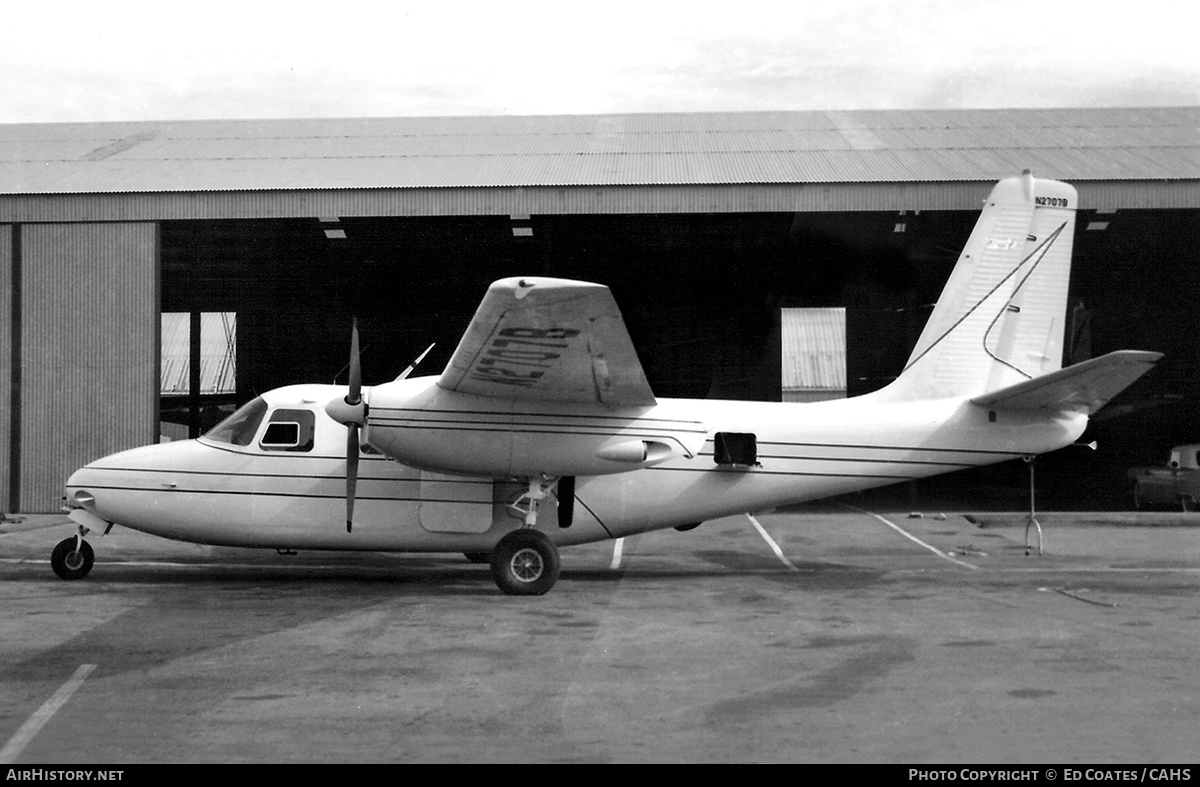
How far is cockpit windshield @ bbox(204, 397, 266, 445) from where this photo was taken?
540 inches

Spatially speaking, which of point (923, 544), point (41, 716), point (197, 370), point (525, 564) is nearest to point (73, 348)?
point (197, 370)

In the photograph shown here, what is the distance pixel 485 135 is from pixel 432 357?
6.80 meters

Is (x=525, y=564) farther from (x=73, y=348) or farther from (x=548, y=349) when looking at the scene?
(x=73, y=348)

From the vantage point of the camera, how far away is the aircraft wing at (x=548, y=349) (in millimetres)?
10367

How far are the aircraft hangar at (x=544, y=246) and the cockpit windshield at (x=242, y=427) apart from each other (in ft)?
21.1

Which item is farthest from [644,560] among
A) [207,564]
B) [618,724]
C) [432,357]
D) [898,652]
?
[432,357]

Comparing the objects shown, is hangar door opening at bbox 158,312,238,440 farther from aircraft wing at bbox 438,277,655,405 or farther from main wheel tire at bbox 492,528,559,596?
aircraft wing at bbox 438,277,655,405

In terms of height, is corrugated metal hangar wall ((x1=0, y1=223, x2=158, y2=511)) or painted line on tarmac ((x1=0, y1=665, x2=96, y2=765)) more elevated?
corrugated metal hangar wall ((x1=0, y1=223, x2=158, y2=511))

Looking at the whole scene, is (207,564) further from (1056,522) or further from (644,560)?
(1056,522)

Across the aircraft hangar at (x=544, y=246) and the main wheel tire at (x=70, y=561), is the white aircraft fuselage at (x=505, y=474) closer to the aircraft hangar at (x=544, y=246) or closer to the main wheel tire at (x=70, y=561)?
the main wheel tire at (x=70, y=561)

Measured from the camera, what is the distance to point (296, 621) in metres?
10.8

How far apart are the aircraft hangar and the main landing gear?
874cm

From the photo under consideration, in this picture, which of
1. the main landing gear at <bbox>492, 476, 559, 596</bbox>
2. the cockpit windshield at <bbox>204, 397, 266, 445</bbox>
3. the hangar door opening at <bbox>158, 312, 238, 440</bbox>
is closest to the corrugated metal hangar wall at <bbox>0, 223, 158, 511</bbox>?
the hangar door opening at <bbox>158, 312, 238, 440</bbox>

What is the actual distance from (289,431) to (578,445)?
3.75 meters
